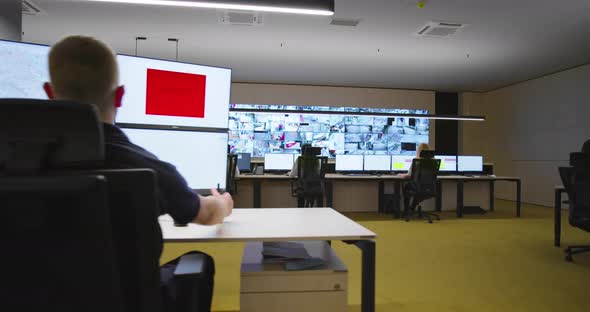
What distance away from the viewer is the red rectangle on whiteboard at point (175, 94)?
6.02 ft

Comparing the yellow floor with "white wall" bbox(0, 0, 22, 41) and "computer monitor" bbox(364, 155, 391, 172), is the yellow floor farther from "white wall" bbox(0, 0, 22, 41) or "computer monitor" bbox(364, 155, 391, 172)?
"white wall" bbox(0, 0, 22, 41)

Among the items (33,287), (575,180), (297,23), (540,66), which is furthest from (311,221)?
(540,66)

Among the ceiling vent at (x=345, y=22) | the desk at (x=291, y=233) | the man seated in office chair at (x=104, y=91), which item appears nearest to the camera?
the man seated in office chair at (x=104, y=91)

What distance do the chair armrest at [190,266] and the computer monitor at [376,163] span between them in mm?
5887

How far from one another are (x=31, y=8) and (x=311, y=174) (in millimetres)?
4443

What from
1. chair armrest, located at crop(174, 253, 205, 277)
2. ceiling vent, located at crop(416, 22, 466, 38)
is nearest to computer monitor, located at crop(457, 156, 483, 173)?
ceiling vent, located at crop(416, 22, 466, 38)

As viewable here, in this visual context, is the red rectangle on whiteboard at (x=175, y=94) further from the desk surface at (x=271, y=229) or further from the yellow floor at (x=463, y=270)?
the yellow floor at (x=463, y=270)

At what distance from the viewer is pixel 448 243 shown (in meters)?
4.19

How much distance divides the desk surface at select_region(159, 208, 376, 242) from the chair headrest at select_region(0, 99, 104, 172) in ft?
2.32

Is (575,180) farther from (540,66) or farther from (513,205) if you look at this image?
(513,205)

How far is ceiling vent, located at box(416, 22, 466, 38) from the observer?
4.83m

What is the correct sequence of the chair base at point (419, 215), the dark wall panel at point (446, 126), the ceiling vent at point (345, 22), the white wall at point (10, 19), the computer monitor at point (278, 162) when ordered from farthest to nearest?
the dark wall panel at point (446, 126) → the computer monitor at point (278, 162) → the chair base at point (419, 215) → the ceiling vent at point (345, 22) → the white wall at point (10, 19)

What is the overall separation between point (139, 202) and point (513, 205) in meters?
8.89

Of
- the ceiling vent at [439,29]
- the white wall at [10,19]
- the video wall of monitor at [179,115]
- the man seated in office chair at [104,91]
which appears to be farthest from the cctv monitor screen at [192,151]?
the ceiling vent at [439,29]
